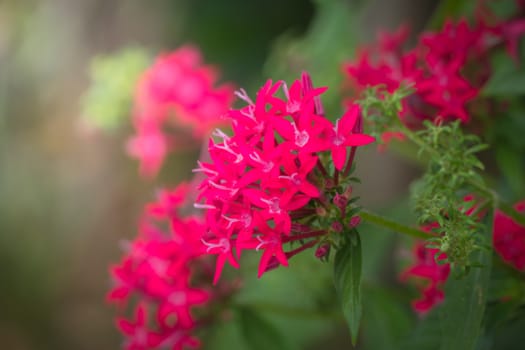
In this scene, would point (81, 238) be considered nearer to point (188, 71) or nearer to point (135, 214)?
point (135, 214)

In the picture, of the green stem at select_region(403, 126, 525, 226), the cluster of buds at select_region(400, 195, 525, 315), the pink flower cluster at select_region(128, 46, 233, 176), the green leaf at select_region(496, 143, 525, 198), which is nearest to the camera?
the green stem at select_region(403, 126, 525, 226)

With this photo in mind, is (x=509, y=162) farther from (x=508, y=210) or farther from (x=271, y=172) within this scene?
(x=271, y=172)

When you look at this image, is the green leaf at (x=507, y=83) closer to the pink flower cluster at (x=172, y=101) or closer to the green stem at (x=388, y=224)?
the green stem at (x=388, y=224)

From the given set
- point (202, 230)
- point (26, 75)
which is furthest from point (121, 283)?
point (26, 75)

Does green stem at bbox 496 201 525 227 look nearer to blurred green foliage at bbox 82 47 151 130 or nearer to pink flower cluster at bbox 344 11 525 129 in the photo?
pink flower cluster at bbox 344 11 525 129

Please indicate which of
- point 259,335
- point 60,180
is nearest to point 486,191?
point 259,335

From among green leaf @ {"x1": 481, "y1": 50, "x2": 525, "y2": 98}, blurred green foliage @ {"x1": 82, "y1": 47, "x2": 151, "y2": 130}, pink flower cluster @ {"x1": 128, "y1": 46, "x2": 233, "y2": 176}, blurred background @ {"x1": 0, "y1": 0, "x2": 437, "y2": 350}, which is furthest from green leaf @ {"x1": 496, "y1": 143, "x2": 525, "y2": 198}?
blurred background @ {"x1": 0, "y1": 0, "x2": 437, "y2": 350}

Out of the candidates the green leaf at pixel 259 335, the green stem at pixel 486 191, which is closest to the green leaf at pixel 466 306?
the green stem at pixel 486 191
